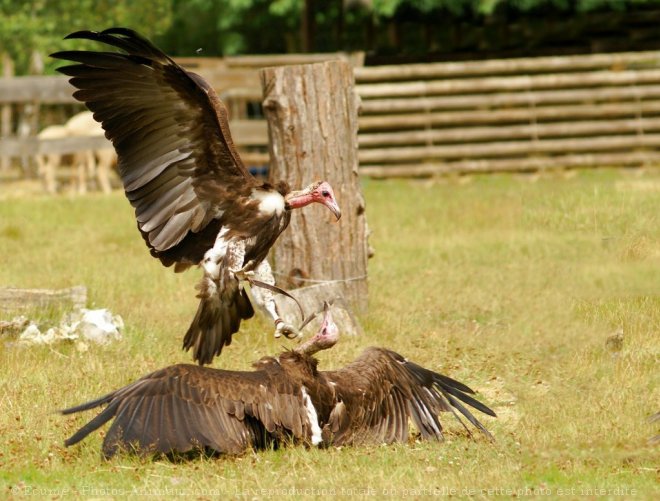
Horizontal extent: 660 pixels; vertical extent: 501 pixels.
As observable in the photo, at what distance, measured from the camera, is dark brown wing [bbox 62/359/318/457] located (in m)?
6.58

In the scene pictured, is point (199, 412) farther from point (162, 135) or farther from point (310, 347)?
point (162, 135)

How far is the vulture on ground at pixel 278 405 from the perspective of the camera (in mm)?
6609

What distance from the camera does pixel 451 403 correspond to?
7.54 metres

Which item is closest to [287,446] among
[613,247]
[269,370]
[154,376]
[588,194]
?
[269,370]

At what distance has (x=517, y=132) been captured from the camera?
19.7 m

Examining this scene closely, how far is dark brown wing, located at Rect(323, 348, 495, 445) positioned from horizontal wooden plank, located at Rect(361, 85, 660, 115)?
12.3 meters

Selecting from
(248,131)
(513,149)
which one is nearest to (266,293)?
(513,149)

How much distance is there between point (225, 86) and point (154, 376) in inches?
614

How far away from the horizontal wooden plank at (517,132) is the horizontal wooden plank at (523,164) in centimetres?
40

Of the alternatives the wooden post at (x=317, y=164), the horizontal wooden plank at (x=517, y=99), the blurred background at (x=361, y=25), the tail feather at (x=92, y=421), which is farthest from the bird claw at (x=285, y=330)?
the blurred background at (x=361, y=25)

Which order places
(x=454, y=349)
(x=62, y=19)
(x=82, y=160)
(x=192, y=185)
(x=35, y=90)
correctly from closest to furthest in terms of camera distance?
(x=192, y=185), (x=454, y=349), (x=82, y=160), (x=35, y=90), (x=62, y=19)

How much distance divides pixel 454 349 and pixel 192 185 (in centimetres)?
273

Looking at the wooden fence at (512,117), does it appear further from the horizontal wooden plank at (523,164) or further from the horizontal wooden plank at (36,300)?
the horizontal wooden plank at (36,300)

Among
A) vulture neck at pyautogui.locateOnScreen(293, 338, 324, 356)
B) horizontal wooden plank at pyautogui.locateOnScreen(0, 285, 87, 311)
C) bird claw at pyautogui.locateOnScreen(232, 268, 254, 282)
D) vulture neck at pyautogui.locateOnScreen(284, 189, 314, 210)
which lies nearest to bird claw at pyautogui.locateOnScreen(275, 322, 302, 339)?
bird claw at pyautogui.locateOnScreen(232, 268, 254, 282)
